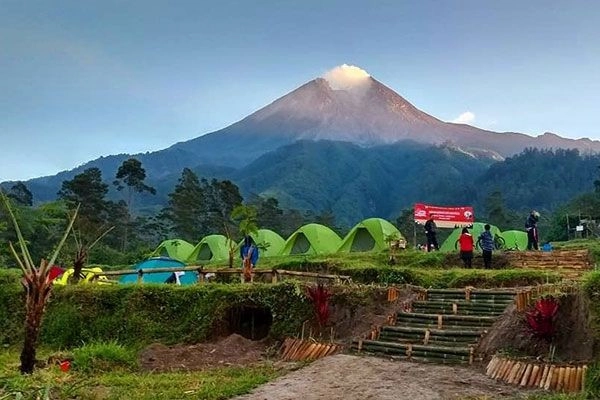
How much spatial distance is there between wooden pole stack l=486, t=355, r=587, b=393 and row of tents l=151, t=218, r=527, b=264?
48.5 ft

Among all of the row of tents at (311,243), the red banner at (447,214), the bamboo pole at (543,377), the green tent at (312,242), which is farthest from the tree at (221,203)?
the bamboo pole at (543,377)

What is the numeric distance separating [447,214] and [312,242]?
659cm

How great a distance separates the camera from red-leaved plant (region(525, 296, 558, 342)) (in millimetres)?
7645

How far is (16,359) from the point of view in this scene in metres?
9.79

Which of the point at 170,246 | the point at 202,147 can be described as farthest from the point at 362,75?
the point at 170,246

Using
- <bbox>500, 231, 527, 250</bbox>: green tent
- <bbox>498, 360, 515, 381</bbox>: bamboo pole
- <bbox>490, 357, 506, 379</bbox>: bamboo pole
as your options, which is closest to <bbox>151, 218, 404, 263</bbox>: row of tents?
<bbox>500, 231, 527, 250</bbox>: green tent

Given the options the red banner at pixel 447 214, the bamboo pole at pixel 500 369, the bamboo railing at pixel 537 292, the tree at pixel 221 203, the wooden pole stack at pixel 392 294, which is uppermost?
the tree at pixel 221 203

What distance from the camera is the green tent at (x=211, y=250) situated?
1136 inches

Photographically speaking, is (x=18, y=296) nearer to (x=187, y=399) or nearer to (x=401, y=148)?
(x=187, y=399)

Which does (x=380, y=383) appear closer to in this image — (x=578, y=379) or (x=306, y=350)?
(x=578, y=379)

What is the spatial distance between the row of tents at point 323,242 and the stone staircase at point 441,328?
38.7 feet

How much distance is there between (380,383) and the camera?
23.2 feet

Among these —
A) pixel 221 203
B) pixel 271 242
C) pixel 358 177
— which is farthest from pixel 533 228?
pixel 358 177

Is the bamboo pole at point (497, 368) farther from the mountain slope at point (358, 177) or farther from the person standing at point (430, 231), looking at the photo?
the mountain slope at point (358, 177)
